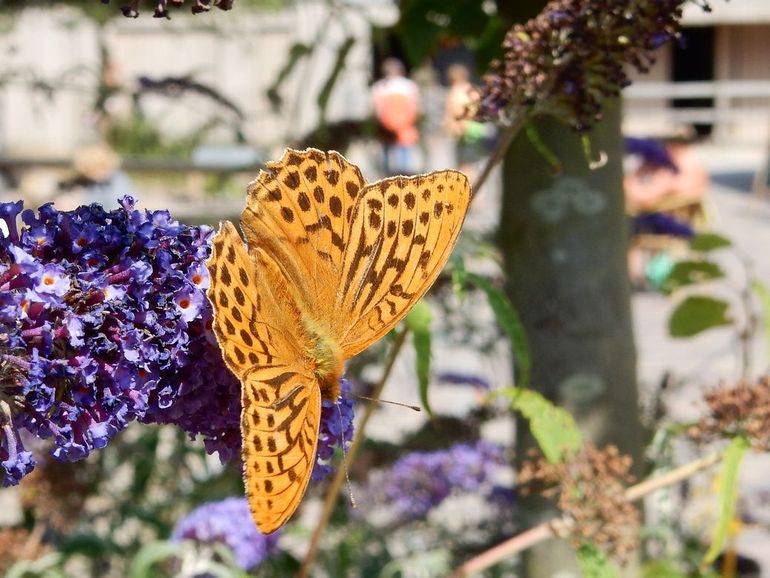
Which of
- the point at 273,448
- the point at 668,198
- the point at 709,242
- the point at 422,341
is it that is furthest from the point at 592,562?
the point at 668,198

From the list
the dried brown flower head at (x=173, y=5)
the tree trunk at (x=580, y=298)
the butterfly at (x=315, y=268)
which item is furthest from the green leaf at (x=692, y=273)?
the dried brown flower head at (x=173, y=5)

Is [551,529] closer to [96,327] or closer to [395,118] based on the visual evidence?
[96,327]

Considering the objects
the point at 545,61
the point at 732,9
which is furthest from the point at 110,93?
the point at 732,9

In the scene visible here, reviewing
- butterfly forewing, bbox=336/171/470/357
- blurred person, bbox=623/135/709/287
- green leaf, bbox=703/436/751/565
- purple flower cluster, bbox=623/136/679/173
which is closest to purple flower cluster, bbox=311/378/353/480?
butterfly forewing, bbox=336/171/470/357

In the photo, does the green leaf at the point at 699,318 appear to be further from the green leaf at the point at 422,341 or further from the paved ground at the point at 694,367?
the green leaf at the point at 422,341

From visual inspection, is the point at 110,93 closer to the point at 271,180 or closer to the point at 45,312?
the point at 271,180
